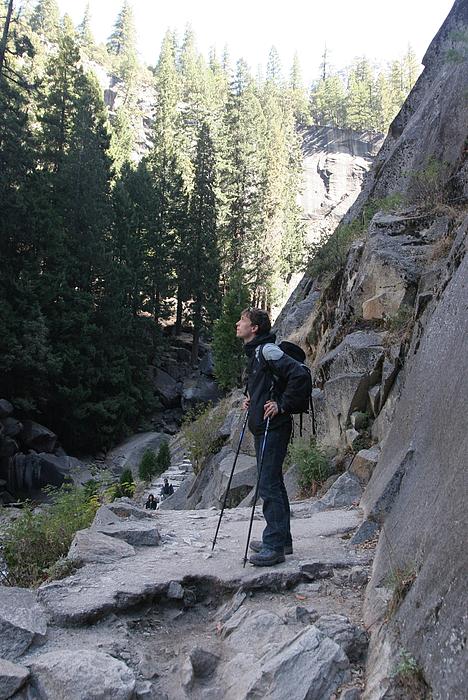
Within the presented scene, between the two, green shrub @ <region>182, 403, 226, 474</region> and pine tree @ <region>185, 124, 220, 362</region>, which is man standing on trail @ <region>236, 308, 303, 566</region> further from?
pine tree @ <region>185, 124, 220, 362</region>

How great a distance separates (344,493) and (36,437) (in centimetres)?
2480

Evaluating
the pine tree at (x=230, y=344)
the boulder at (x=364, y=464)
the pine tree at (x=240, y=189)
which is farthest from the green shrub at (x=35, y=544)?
the pine tree at (x=240, y=189)

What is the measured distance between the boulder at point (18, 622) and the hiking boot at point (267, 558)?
1.74m

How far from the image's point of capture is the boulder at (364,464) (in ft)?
27.8

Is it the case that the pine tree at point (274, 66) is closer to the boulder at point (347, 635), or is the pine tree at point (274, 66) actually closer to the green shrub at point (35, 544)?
the green shrub at point (35, 544)

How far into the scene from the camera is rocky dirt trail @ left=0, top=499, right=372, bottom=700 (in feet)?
10.6

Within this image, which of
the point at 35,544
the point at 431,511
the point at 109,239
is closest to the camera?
the point at 431,511

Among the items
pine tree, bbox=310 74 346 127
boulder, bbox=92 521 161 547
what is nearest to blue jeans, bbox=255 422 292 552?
boulder, bbox=92 521 161 547

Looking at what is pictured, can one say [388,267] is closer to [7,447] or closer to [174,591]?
[174,591]

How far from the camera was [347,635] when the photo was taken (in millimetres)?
3477

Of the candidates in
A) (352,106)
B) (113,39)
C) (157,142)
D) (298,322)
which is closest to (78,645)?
(298,322)

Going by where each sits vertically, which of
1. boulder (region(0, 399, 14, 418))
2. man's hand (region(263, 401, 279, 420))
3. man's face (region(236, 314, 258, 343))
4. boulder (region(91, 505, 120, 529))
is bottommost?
boulder (region(0, 399, 14, 418))

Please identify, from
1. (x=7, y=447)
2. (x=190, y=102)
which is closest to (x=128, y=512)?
(x=7, y=447)

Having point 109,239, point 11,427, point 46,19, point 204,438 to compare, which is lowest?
point 11,427
